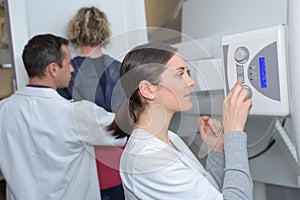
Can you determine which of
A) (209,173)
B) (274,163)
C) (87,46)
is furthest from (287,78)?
(87,46)

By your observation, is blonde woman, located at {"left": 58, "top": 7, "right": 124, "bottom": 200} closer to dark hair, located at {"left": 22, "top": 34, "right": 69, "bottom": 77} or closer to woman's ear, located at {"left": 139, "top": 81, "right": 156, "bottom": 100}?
dark hair, located at {"left": 22, "top": 34, "right": 69, "bottom": 77}

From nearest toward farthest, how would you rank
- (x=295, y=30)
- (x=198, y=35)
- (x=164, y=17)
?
(x=295, y=30) → (x=198, y=35) → (x=164, y=17)

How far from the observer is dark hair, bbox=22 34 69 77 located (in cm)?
141

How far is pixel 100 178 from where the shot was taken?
1.62 meters

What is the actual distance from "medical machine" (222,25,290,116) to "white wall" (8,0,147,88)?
66 centimetres

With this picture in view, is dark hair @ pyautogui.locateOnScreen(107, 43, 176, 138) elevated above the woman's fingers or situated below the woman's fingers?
above

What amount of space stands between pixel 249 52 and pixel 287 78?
4.3 inches

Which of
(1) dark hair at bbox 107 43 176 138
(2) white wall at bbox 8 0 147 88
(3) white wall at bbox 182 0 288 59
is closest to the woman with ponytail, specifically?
(1) dark hair at bbox 107 43 176 138

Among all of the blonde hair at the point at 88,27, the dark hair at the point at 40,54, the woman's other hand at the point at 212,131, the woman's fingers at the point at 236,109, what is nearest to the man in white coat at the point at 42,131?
the dark hair at the point at 40,54

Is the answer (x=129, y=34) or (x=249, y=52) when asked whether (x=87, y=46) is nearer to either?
(x=129, y=34)

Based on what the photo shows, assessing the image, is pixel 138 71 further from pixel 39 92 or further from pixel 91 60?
pixel 39 92

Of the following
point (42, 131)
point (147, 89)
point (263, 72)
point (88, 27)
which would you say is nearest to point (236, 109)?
point (263, 72)

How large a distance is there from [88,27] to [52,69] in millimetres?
287

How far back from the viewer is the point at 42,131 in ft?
4.57
